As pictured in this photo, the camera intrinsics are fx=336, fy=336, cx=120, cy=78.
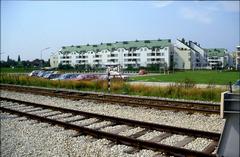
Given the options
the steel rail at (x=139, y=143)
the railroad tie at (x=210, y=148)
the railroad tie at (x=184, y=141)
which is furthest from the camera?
the railroad tie at (x=184, y=141)

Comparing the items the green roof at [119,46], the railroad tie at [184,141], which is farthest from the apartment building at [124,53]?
the railroad tie at [184,141]

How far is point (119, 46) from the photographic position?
136m

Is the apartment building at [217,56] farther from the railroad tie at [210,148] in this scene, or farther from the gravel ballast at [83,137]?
the railroad tie at [210,148]

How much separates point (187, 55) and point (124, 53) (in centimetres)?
2433

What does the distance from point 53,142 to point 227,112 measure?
231 inches

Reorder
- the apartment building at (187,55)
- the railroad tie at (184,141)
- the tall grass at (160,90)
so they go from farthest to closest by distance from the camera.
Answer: the apartment building at (187,55) < the tall grass at (160,90) < the railroad tie at (184,141)

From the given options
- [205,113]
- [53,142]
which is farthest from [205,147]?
[205,113]

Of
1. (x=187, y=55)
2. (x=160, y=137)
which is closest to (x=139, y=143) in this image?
(x=160, y=137)

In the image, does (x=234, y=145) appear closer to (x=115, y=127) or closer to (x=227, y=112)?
(x=227, y=112)

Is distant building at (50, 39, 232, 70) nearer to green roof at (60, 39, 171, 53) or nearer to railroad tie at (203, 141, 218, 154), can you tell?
green roof at (60, 39, 171, 53)

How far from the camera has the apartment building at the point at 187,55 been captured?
426 ft

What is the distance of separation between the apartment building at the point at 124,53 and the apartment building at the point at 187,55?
15.1ft

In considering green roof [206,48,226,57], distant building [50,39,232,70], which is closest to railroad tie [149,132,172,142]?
distant building [50,39,232,70]

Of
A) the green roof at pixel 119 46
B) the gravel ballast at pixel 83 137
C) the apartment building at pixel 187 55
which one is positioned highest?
the green roof at pixel 119 46
